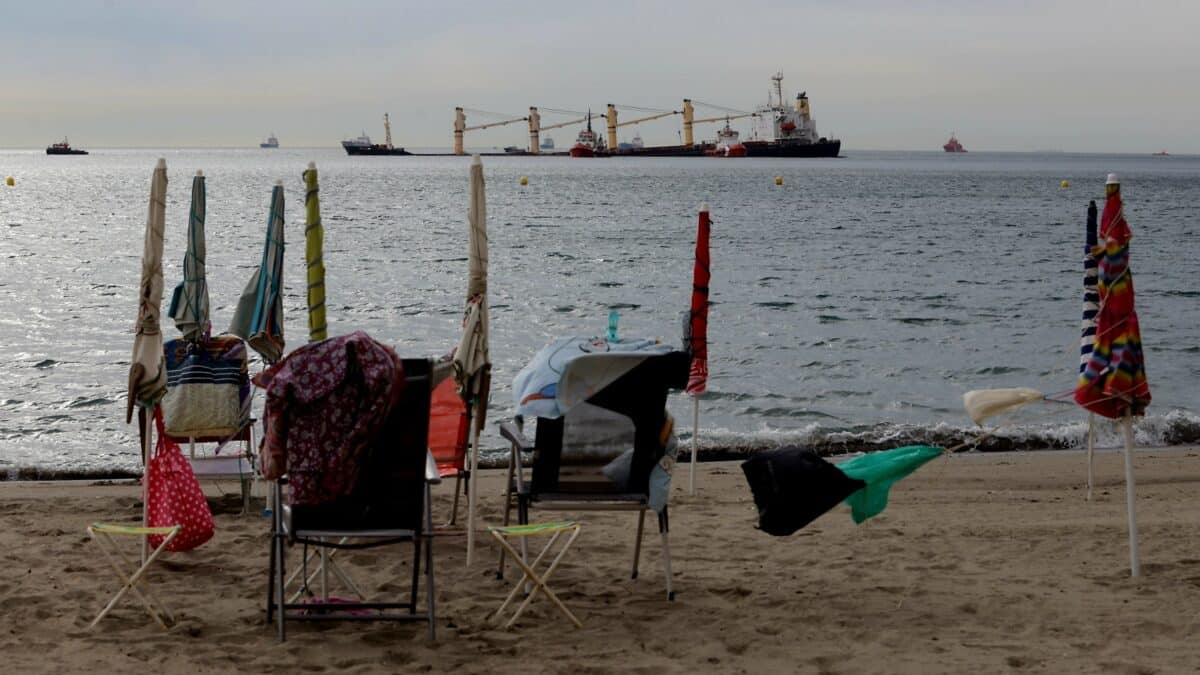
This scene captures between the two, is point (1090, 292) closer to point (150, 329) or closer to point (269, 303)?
point (269, 303)

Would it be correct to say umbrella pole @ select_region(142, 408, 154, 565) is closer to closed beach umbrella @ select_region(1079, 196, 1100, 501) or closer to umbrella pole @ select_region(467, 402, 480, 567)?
umbrella pole @ select_region(467, 402, 480, 567)

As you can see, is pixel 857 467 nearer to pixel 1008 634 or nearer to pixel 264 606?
pixel 1008 634

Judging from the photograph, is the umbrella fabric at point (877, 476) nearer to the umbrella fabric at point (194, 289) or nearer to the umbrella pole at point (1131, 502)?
the umbrella pole at point (1131, 502)

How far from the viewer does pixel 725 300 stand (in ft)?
71.4

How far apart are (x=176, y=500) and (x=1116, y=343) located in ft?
12.0

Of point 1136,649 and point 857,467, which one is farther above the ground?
point 857,467

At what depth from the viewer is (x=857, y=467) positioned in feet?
16.6

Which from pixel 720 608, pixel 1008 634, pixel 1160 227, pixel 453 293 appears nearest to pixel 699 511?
pixel 720 608

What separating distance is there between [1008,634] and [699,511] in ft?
7.91

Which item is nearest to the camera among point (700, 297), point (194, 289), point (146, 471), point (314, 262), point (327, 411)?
point (327, 411)

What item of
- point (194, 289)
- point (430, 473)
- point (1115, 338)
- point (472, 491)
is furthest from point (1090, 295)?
point (194, 289)

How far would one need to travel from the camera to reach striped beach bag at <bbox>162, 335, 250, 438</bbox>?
658 centimetres

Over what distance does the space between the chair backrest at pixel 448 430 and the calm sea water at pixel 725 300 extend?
9.26 ft

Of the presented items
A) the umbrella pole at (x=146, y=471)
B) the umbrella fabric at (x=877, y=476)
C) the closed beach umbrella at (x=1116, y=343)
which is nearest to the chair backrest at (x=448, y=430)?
the umbrella pole at (x=146, y=471)
